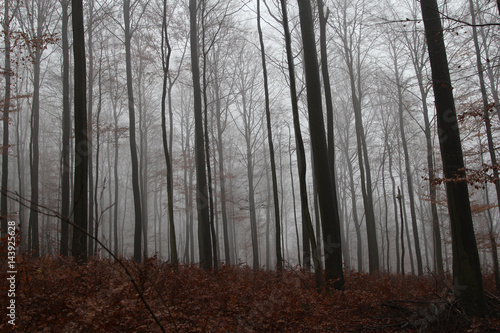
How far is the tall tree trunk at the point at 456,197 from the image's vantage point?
5.50 meters

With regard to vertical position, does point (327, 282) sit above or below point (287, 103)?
below

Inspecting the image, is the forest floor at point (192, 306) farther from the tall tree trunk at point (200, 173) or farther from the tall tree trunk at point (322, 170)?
the tall tree trunk at point (200, 173)

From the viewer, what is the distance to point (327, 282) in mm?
7508

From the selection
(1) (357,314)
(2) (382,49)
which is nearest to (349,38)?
(2) (382,49)

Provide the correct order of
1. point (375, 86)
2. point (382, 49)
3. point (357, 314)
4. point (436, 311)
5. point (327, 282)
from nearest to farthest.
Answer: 1. point (436, 311)
2. point (357, 314)
3. point (327, 282)
4. point (382, 49)
5. point (375, 86)

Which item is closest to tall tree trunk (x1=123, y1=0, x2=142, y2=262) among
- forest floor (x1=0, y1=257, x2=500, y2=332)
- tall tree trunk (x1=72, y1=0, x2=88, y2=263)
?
tall tree trunk (x1=72, y1=0, x2=88, y2=263)

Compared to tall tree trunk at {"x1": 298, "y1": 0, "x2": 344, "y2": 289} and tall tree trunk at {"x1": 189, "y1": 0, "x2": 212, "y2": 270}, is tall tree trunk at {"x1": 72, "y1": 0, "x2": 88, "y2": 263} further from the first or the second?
tall tree trunk at {"x1": 298, "y1": 0, "x2": 344, "y2": 289}

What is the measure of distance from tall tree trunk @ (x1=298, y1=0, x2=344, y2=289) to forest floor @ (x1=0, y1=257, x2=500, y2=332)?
0.75 m

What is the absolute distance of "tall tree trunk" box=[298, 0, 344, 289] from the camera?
25.4 feet

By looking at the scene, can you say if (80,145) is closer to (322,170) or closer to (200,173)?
(200,173)

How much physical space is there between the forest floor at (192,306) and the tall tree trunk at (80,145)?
0.61m

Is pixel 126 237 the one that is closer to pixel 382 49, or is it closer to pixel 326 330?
pixel 382 49

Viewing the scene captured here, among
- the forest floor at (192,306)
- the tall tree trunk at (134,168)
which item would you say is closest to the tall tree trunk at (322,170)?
the forest floor at (192,306)

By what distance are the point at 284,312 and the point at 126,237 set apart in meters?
40.8
